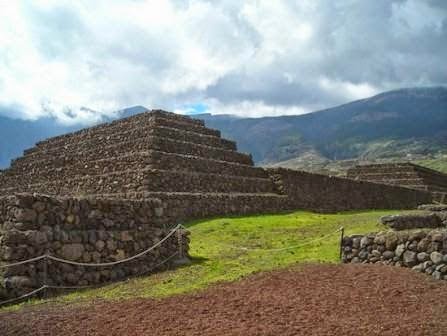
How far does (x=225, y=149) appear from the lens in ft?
113

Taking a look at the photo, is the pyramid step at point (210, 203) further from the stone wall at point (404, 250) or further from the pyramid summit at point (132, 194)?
the stone wall at point (404, 250)

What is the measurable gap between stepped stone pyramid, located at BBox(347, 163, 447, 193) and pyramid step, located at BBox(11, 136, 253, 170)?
30.3 meters

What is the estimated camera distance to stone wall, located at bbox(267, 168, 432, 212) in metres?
34.2

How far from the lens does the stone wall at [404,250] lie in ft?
37.1

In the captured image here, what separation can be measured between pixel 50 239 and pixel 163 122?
20840mm

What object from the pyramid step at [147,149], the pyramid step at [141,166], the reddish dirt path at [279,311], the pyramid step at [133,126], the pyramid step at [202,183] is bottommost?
the reddish dirt path at [279,311]

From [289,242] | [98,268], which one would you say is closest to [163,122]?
[289,242]

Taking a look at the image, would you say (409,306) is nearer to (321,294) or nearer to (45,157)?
(321,294)

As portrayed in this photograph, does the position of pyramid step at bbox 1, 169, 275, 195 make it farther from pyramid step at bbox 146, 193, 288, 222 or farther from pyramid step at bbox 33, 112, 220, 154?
pyramid step at bbox 33, 112, 220, 154

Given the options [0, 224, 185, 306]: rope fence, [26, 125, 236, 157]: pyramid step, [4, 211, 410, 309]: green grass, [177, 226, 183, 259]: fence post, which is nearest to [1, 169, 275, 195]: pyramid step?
[4, 211, 410, 309]: green grass

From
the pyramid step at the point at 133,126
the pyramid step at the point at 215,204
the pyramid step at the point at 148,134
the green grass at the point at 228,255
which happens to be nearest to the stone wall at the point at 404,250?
the green grass at the point at 228,255

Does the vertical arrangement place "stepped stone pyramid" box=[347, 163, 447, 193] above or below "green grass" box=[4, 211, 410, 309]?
above

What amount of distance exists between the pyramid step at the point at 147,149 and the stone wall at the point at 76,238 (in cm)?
1417

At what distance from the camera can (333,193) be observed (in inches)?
1522
